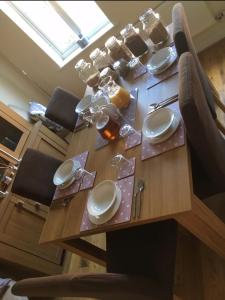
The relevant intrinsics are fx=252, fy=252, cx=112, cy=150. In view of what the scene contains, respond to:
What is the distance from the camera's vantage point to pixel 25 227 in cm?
208

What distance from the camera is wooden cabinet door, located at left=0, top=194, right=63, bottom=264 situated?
6.41 ft

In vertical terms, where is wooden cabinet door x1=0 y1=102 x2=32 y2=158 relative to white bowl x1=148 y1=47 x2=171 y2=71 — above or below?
above

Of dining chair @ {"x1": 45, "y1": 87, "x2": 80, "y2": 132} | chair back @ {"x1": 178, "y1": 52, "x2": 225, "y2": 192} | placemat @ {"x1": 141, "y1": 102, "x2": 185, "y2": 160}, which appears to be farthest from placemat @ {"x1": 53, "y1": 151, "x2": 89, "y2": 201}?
chair back @ {"x1": 178, "y1": 52, "x2": 225, "y2": 192}

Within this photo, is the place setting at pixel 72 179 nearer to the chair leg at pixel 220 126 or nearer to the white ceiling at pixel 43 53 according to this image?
the chair leg at pixel 220 126

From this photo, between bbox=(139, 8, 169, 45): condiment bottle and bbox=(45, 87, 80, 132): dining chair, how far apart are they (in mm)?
791

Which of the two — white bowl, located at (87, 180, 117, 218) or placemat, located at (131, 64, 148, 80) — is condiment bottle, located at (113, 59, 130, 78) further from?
white bowl, located at (87, 180, 117, 218)

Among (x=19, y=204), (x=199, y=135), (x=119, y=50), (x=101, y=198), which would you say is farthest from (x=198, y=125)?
(x=19, y=204)

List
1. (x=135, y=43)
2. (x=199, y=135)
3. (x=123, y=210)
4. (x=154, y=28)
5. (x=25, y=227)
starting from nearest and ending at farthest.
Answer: (x=199, y=135)
(x=123, y=210)
(x=154, y=28)
(x=135, y=43)
(x=25, y=227)

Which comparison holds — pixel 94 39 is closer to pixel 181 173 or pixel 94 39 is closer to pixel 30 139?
pixel 30 139

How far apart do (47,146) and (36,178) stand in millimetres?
1021

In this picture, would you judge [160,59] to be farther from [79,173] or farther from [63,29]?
[63,29]

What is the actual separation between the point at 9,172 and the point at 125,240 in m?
1.43

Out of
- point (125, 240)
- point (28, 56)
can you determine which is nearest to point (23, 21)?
point (28, 56)

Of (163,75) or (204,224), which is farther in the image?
(163,75)
